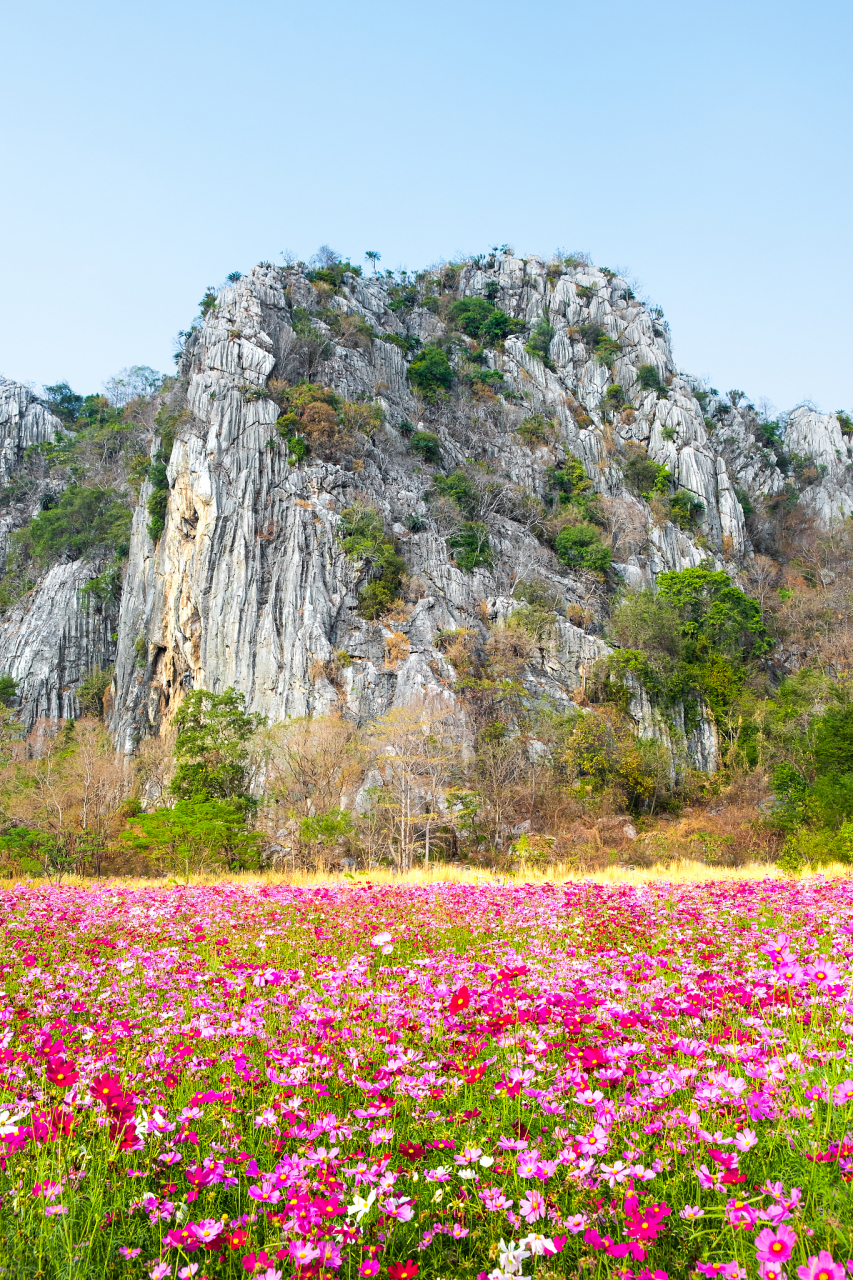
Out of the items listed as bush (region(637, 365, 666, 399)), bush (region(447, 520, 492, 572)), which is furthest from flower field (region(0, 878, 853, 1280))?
bush (region(637, 365, 666, 399))

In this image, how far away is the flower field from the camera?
2.04 meters

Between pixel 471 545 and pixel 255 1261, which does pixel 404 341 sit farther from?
pixel 255 1261

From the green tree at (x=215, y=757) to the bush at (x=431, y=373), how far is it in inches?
1519

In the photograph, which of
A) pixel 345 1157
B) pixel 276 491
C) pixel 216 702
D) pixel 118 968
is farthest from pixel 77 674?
pixel 345 1157

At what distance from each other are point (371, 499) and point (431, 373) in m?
20.6

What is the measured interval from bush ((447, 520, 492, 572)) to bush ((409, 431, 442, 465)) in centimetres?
825

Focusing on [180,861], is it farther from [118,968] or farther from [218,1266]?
[218,1266]

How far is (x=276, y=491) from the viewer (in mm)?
42781

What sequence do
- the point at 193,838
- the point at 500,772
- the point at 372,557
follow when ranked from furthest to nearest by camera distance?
1. the point at 372,557
2. the point at 500,772
3. the point at 193,838

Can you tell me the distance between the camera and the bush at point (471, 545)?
4428 cm

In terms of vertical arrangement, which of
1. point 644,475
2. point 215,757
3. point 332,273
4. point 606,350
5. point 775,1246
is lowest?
point 775,1246

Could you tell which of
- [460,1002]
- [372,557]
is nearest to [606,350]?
[372,557]

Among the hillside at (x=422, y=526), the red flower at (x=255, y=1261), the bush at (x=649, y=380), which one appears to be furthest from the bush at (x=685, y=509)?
the red flower at (x=255, y=1261)

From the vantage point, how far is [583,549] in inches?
1913
